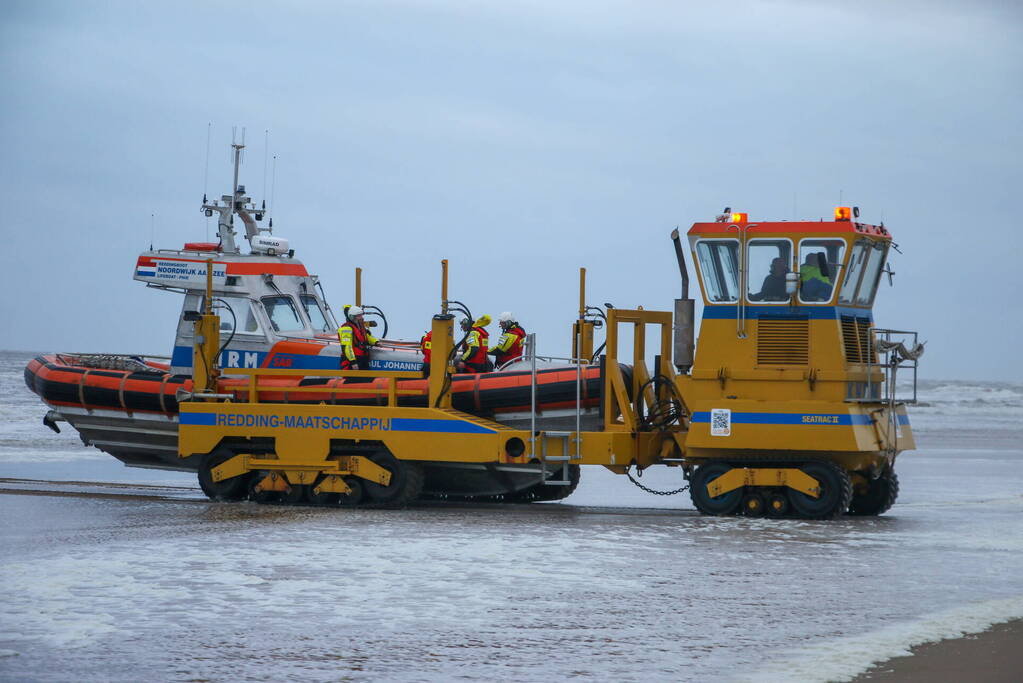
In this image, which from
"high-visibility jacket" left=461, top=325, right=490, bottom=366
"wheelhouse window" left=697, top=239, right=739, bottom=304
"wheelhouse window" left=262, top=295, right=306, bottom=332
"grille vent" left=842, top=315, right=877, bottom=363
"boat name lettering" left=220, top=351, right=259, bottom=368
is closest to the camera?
"grille vent" left=842, top=315, right=877, bottom=363

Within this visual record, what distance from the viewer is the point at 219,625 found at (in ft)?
24.8

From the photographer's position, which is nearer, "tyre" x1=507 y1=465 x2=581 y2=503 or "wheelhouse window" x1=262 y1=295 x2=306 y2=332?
"tyre" x1=507 y1=465 x2=581 y2=503

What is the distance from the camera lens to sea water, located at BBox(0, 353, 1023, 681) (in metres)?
6.85

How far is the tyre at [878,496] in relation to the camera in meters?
13.6

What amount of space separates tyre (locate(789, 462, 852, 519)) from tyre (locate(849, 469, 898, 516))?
1067 mm

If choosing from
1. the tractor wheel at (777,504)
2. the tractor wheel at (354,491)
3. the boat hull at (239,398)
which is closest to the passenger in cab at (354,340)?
the boat hull at (239,398)

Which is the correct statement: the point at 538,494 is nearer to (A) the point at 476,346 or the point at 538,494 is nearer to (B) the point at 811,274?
(A) the point at 476,346

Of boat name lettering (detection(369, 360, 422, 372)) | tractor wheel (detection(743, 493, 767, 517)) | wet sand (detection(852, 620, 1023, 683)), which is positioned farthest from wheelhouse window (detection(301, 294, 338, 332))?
wet sand (detection(852, 620, 1023, 683))

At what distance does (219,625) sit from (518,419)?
20.6ft

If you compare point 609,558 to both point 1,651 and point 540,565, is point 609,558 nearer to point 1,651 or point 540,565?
point 540,565

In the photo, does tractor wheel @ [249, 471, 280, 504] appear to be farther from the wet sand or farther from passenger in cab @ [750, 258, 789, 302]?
the wet sand

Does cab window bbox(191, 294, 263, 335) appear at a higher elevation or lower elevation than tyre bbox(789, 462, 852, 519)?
higher

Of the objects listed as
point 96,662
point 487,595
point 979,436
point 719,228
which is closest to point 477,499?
point 719,228

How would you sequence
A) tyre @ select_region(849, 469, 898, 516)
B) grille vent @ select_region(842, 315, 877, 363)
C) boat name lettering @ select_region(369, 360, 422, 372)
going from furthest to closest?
boat name lettering @ select_region(369, 360, 422, 372) → tyre @ select_region(849, 469, 898, 516) → grille vent @ select_region(842, 315, 877, 363)
